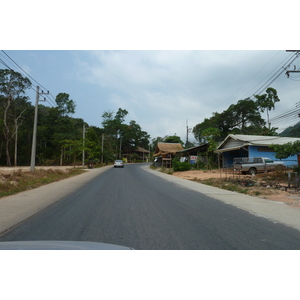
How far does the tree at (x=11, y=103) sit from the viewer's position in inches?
1425

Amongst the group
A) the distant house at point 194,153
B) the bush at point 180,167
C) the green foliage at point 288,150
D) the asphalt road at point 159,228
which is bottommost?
the asphalt road at point 159,228

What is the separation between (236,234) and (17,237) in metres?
4.20

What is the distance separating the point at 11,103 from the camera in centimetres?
3847

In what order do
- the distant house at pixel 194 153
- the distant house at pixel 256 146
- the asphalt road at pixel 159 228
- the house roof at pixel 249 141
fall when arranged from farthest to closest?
1. the distant house at pixel 194 153
2. the house roof at pixel 249 141
3. the distant house at pixel 256 146
4. the asphalt road at pixel 159 228

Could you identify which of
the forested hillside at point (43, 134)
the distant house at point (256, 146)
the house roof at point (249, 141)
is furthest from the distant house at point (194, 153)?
the forested hillside at point (43, 134)

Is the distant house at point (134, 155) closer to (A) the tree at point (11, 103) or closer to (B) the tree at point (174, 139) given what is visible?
(B) the tree at point (174, 139)

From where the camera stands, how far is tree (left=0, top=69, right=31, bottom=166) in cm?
3619

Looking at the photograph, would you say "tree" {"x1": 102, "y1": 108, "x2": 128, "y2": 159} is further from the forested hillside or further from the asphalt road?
the asphalt road

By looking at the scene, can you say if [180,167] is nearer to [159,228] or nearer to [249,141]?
[249,141]

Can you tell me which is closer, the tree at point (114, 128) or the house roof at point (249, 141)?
the house roof at point (249, 141)

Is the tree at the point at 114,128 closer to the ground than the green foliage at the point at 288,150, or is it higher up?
higher up

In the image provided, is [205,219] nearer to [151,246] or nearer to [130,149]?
[151,246]

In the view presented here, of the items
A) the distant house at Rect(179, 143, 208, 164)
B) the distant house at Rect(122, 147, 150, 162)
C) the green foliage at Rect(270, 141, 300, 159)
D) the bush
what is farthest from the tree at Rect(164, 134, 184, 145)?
the green foliage at Rect(270, 141, 300, 159)

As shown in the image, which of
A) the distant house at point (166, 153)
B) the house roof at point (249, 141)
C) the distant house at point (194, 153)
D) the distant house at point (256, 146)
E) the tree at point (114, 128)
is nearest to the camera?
→ the distant house at point (256, 146)
